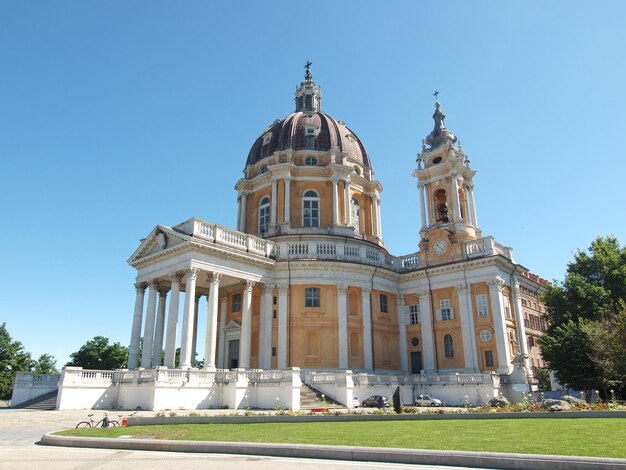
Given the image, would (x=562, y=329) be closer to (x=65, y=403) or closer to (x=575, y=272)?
(x=575, y=272)

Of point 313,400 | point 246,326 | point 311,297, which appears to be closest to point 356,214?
point 311,297

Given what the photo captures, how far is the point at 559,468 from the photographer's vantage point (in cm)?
815

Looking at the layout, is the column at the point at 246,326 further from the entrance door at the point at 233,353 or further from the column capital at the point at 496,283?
the column capital at the point at 496,283

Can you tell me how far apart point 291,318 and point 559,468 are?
27.3 m

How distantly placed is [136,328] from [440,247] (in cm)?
2311

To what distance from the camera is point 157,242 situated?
108 ft

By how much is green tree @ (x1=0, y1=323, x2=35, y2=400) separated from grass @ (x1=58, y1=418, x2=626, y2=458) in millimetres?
43292

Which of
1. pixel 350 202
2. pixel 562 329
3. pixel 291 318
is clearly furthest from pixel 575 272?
pixel 291 318

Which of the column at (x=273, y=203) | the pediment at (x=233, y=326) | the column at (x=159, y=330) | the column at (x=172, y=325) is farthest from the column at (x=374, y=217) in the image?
the column at (x=172, y=325)

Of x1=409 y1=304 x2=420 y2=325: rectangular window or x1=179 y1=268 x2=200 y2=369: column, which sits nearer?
x1=179 y1=268 x2=200 y2=369: column

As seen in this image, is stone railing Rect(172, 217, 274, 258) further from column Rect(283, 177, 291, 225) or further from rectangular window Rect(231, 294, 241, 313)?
column Rect(283, 177, 291, 225)

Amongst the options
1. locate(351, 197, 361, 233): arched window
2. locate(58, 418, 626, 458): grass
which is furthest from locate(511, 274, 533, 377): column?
locate(58, 418, 626, 458): grass

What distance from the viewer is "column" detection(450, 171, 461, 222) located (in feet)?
128

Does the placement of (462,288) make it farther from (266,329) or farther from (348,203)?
(266,329)
